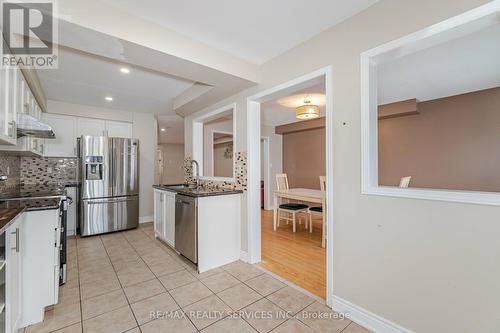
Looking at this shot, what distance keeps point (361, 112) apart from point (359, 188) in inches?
23.5

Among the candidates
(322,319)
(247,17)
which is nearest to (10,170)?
(247,17)

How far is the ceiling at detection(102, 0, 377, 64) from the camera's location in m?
1.65

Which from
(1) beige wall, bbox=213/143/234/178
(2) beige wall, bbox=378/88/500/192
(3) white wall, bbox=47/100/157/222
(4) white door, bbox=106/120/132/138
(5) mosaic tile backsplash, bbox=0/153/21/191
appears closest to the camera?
(5) mosaic tile backsplash, bbox=0/153/21/191

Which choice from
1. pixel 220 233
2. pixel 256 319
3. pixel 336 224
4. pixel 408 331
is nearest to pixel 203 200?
pixel 220 233

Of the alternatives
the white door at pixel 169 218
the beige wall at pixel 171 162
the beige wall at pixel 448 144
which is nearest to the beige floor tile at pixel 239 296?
the white door at pixel 169 218

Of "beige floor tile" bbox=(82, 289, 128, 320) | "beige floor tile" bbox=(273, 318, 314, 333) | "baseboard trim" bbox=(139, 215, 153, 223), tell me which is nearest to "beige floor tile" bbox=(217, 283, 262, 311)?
"beige floor tile" bbox=(273, 318, 314, 333)

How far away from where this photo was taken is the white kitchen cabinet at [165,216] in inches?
119

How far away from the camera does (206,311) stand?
181 centimetres

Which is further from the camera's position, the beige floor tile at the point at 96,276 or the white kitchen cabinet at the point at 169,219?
the white kitchen cabinet at the point at 169,219

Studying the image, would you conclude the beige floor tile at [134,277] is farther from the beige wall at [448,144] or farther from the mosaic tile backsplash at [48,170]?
the beige wall at [448,144]

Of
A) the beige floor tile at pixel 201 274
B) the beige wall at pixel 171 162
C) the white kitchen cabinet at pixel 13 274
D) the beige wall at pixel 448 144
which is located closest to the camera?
the white kitchen cabinet at pixel 13 274

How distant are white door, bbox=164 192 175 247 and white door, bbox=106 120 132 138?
2228 millimetres

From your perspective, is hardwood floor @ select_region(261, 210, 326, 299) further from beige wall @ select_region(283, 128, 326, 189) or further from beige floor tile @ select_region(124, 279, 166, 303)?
beige wall @ select_region(283, 128, 326, 189)

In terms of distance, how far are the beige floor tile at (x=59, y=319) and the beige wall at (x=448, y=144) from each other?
5175 millimetres
